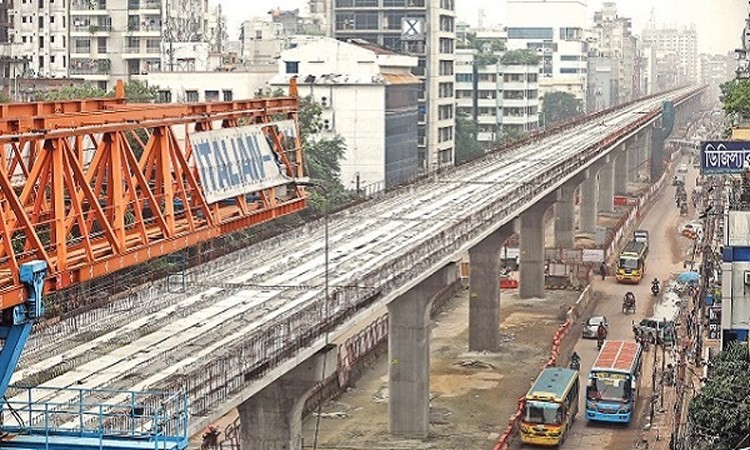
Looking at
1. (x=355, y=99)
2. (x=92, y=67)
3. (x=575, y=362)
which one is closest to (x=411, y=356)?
(x=575, y=362)

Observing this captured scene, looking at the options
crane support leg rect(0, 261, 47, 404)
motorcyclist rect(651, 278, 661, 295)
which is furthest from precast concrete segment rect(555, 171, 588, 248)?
crane support leg rect(0, 261, 47, 404)

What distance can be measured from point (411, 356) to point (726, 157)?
13.7 metres

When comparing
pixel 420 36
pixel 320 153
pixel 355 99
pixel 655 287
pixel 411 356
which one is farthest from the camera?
pixel 420 36

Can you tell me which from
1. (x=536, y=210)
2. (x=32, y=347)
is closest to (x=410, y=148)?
(x=536, y=210)

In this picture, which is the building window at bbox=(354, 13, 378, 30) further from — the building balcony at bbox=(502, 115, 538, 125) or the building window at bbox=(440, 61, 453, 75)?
the building balcony at bbox=(502, 115, 538, 125)

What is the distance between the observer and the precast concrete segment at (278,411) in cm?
3838

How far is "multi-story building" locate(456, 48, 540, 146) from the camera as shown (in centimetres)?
14638

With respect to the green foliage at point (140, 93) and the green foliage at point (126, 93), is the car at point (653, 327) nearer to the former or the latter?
the green foliage at point (126, 93)

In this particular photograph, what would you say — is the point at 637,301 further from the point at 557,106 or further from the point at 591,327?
the point at 557,106

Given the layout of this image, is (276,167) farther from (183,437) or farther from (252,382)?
(183,437)

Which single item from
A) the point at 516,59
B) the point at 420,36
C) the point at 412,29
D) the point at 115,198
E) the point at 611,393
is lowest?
the point at 611,393

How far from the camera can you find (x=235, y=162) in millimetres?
36969

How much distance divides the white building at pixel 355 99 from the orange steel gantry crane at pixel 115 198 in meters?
53.5

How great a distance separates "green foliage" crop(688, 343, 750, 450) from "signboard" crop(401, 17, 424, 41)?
74.6 m
